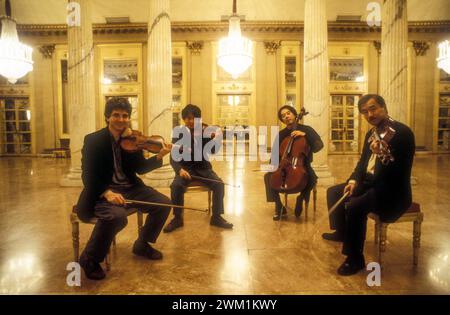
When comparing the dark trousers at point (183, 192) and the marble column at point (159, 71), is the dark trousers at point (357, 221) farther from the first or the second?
the marble column at point (159, 71)

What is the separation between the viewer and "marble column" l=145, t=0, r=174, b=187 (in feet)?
19.7

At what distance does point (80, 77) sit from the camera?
20.3 feet

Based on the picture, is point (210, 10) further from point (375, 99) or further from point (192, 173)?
point (375, 99)

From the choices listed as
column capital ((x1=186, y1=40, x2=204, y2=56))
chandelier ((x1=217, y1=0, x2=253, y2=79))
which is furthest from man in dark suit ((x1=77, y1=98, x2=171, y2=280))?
column capital ((x1=186, y1=40, x2=204, y2=56))

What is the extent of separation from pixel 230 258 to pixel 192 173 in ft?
4.73

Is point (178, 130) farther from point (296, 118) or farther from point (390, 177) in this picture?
point (390, 177)

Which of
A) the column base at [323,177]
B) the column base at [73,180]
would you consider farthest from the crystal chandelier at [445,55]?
the column base at [73,180]

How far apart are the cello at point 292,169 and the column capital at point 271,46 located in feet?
33.9

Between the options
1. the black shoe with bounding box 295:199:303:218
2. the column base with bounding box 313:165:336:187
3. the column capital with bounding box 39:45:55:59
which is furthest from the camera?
the column capital with bounding box 39:45:55:59

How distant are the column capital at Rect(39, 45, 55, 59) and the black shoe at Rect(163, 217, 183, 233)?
12.9 m

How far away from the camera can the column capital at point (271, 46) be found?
43.2 ft

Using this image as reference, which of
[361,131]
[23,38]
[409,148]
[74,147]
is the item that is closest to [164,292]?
[409,148]

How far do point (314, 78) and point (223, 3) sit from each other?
24.5ft

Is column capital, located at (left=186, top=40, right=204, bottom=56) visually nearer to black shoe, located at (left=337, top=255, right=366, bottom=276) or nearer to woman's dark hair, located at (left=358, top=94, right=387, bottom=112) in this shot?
woman's dark hair, located at (left=358, top=94, right=387, bottom=112)
